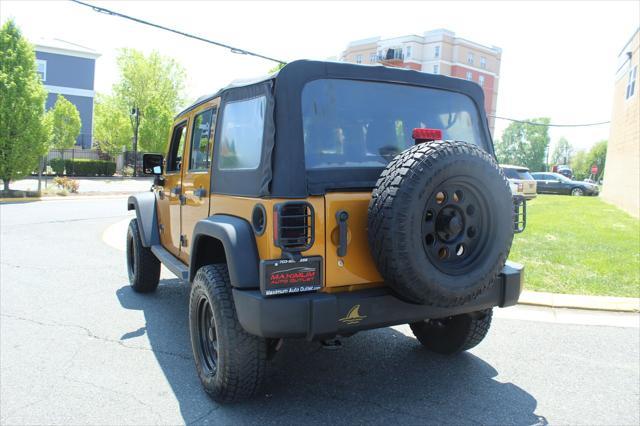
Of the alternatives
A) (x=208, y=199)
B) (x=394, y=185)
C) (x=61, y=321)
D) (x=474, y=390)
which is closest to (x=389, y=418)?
(x=474, y=390)

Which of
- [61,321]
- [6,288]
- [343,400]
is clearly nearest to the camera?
[343,400]

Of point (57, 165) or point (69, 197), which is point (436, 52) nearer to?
point (57, 165)

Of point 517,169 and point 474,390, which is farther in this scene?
point 517,169

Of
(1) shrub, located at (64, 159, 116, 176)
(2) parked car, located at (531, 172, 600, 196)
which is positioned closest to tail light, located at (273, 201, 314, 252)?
(2) parked car, located at (531, 172, 600, 196)

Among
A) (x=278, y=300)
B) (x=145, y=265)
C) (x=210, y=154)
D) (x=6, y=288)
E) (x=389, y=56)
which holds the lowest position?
(x=6, y=288)

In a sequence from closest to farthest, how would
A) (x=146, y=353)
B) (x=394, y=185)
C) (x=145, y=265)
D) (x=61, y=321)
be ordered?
(x=394, y=185) < (x=146, y=353) < (x=61, y=321) < (x=145, y=265)

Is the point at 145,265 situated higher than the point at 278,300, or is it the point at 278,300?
the point at 278,300

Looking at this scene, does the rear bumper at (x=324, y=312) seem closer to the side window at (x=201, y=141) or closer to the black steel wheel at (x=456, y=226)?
the black steel wheel at (x=456, y=226)

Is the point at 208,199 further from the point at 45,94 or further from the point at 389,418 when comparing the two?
the point at 45,94

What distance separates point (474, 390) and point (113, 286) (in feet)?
15.3

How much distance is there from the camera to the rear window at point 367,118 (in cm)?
315

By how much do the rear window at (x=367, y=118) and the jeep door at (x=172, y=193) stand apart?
1.85 metres

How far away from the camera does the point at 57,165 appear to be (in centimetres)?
3212

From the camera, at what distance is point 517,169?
2100cm
